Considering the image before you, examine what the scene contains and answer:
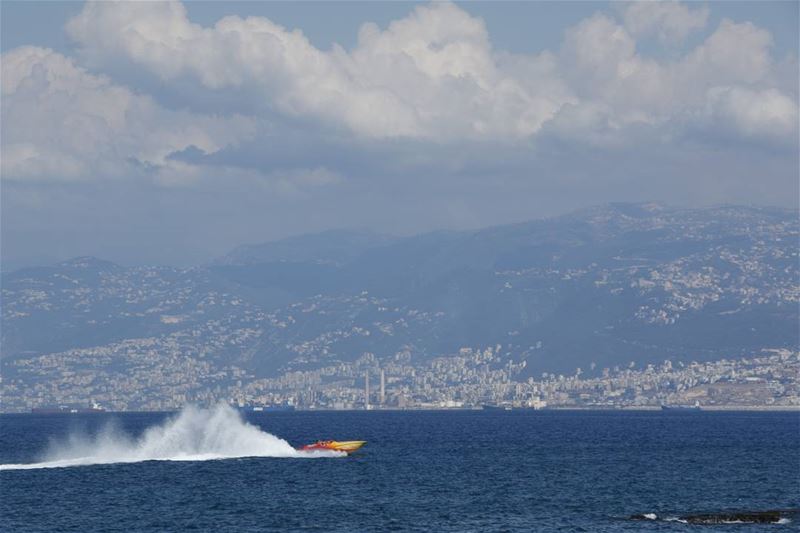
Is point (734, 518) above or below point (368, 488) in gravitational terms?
below

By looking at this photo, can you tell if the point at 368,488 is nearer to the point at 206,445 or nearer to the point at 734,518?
the point at 734,518

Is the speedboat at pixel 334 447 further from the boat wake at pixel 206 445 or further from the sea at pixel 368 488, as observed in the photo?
the sea at pixel 368 488

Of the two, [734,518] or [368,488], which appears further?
[368,488]

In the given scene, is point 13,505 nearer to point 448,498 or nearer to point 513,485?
point 448,498

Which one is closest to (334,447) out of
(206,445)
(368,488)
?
(206,445)

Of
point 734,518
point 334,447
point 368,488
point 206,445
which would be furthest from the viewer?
point 334,447

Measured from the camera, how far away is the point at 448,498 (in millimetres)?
126688

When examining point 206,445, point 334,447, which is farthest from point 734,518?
point 206,445

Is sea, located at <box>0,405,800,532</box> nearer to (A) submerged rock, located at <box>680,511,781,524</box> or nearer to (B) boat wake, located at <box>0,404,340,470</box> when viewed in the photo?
(B) boat wake, located at <box>0,404,340,470</box>

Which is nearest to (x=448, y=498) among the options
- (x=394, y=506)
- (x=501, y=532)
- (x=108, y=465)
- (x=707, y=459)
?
(x=394, y=506)

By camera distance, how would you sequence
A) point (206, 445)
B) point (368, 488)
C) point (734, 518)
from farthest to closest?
1. point (206, 445)
2. point (368, 488)
3. point (734, 518)

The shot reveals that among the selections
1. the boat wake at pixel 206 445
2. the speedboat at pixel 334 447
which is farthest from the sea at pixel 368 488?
the speedboat at pixel 334 447

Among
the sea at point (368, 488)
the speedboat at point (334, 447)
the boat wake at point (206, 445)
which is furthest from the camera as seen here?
the speedboat at point (334, 447)

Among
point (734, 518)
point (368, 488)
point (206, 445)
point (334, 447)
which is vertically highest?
point (206, 445)
